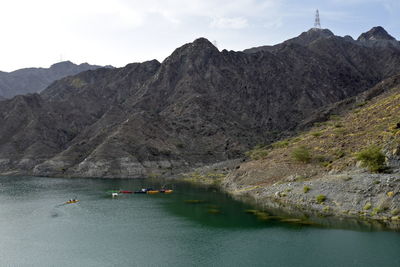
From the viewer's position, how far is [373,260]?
41062 mm

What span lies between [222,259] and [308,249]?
1117 centimetres

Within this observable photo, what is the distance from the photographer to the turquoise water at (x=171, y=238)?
43344 mm

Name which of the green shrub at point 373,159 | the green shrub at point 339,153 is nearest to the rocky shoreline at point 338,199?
the green shrub at point 373,159

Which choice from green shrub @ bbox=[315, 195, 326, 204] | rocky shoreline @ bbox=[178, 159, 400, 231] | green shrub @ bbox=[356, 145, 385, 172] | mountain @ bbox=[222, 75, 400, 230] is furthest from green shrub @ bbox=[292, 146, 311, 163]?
green shrub @ bbox=[315, 195, 326, 204]

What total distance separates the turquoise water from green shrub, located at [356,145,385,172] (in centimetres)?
1708

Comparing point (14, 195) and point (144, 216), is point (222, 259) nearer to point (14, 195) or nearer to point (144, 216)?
point (144, 216)

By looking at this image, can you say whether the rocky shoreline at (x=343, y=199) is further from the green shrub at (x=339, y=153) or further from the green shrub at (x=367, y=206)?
the green shrub at (x=339, y=153)

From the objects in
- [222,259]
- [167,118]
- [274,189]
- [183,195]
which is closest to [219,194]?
[183,195]

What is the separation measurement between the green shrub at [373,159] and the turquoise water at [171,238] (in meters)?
17.1

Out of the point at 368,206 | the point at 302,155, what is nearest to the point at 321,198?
the point at 368,206

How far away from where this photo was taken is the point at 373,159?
6519 cm

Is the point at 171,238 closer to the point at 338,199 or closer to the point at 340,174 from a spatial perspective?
the point at 338,199

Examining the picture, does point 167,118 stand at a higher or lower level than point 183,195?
higher

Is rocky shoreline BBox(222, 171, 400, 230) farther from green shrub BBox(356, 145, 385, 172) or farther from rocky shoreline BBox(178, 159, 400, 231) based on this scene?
green shrub BBox(356, 145, 385, 172)
